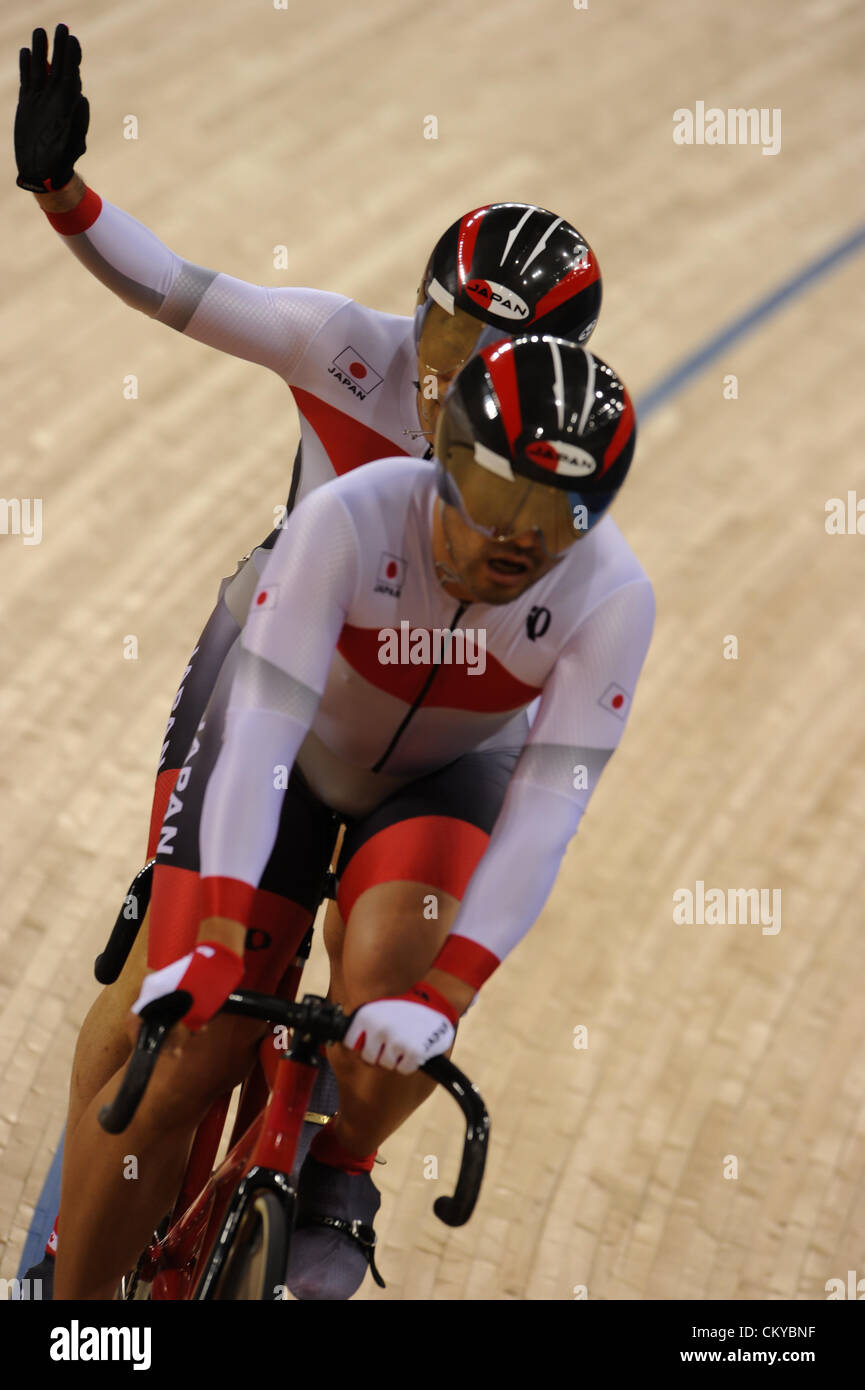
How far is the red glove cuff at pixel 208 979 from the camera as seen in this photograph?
5.60 feet

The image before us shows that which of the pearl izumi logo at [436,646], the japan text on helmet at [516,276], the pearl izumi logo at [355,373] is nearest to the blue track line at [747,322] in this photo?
the pearl izumi logo at [355,373]

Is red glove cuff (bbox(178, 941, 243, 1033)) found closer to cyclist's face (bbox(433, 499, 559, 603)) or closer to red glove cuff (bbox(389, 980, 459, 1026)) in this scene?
red glove cuff (bbox(389, 980, 459, 1026))

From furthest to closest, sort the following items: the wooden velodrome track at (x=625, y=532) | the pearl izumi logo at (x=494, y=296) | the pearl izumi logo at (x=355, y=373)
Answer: the wooden velodrome track at (x=625, y=532)
the pearl izumi logo at (x=355, y=373)
the pearl izumi logo at (x=494, y=296)

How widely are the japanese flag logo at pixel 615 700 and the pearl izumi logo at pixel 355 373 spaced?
72 centimetres

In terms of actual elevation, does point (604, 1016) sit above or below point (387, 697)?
below

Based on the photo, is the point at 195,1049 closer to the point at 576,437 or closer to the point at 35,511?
the point at 576,437

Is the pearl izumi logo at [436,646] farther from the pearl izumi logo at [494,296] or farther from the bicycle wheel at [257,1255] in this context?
the bicycle wheel at [257,1255]

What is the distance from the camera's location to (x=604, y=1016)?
3.63 metres

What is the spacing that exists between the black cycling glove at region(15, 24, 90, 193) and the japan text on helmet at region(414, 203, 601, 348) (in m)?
0.57

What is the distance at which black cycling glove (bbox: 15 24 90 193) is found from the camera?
2.19 meters

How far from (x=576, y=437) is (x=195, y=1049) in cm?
96

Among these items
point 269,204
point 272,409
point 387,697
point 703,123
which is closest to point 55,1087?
point 387,697
